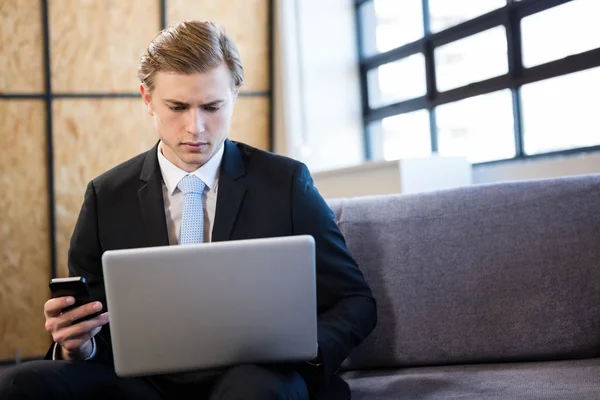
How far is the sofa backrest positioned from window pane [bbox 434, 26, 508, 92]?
231 cm

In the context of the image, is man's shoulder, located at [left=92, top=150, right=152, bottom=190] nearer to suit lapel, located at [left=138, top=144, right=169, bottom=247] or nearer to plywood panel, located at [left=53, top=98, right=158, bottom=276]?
suit lapel, located at [left=138, top=144, right=169, bottom=247]

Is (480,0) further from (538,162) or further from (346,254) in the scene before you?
(346,254)

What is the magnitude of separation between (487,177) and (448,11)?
117cm

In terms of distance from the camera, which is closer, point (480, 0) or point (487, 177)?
point (487, 177)

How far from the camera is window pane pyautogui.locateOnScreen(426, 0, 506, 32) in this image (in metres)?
4.55

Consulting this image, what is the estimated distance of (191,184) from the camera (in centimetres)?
208

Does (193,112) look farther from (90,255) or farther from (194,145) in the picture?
(90,255)

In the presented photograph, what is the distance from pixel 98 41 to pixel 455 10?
231 centimetres

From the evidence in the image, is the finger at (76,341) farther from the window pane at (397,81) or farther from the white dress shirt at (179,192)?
the window pane at (397,81)

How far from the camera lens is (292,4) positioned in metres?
5.63

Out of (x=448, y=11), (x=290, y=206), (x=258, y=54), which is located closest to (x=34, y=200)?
(x=258, y=54)

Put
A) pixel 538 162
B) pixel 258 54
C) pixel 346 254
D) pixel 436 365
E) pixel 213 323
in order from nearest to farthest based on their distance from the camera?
pixel 213 323 → pixel 346 254 → pixel 436 365 → pixel 538 162 → pixel 258 54

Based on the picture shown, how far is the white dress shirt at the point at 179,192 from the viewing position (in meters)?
2.07

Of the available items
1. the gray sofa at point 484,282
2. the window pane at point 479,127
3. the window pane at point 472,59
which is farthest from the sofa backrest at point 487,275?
the window pane at point 472,59
